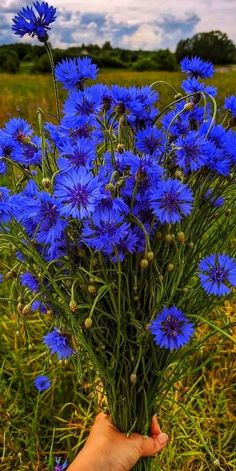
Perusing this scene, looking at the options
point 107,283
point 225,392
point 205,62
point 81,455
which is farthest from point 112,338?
point 225,392

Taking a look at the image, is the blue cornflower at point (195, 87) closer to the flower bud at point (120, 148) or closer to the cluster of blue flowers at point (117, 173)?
the cluster of blue flowers at point (117, 173)

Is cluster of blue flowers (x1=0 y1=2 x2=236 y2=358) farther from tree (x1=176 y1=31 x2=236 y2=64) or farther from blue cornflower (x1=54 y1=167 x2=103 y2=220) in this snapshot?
tree (x1=176 y1=31 x2=236 y2=64)

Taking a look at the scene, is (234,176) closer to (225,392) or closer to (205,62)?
(205,62)

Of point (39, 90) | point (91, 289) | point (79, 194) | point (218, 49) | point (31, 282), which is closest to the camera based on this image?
point (79, 194)

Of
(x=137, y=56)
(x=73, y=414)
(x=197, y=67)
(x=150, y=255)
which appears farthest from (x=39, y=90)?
(x=137, y=56)

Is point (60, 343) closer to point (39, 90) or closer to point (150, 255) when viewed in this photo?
point (150, 255)

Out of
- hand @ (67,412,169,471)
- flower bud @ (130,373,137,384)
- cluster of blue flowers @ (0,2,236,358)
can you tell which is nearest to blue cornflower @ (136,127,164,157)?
cluster of blue flowers @ (0,2,236,358)

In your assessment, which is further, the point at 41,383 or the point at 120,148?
the point at 41,383
